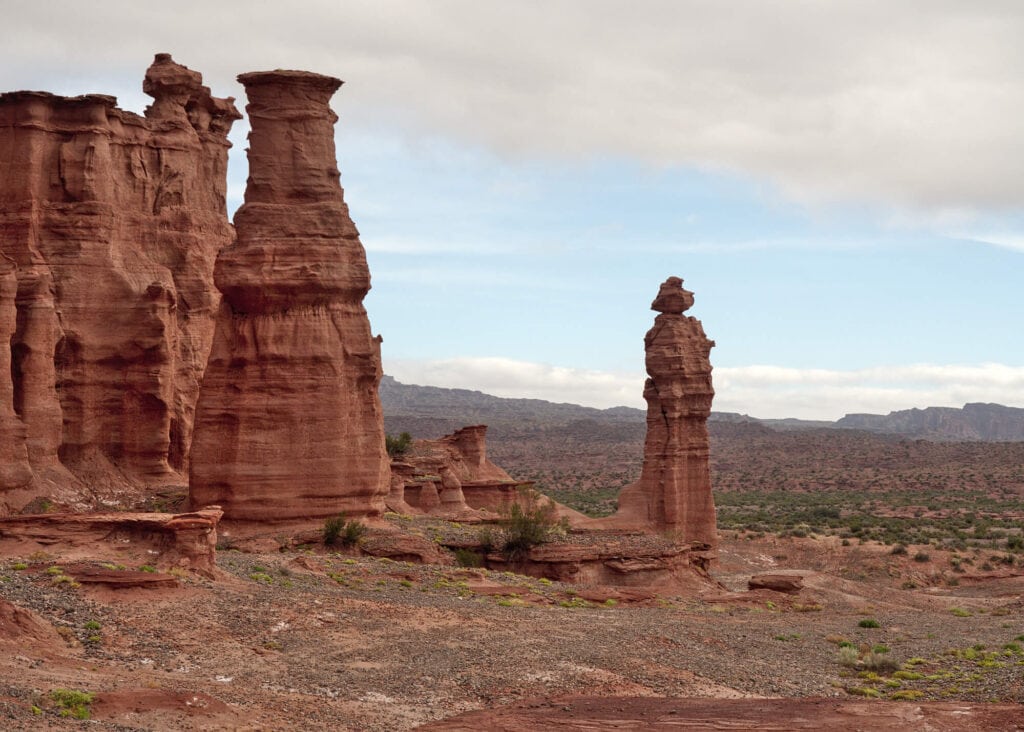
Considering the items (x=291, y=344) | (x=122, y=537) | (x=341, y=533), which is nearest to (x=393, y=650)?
(x=122, y=537)

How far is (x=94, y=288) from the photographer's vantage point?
147 ft

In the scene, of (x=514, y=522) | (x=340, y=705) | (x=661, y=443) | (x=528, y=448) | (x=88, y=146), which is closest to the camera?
(x=340, y=705)

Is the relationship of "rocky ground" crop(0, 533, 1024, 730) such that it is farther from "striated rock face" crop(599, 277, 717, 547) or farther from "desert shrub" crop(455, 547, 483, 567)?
"striated rock face" crop(599, 277, 717, 547)

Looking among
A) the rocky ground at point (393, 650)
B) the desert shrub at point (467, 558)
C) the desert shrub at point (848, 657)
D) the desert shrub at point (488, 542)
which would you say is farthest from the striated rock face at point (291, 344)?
the desert shrub at point (848, 657)

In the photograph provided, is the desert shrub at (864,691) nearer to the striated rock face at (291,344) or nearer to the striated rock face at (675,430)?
the striated rock face at (291,344)

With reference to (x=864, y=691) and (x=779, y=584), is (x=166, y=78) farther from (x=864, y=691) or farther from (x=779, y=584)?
(x=864, y=691)

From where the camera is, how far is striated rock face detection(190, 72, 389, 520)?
121ft

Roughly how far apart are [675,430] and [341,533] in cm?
2203

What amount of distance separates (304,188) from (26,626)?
65.2 feet

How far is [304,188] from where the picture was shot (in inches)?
1505

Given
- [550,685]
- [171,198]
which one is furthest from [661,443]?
[550,685]

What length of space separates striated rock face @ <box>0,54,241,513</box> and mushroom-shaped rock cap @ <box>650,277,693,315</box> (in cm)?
1892

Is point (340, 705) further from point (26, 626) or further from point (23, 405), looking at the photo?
point (23, 405)

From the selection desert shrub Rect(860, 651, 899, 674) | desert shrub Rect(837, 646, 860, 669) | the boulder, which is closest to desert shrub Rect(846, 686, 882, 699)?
desert shrub Rect(860, 651, 899, 674)
